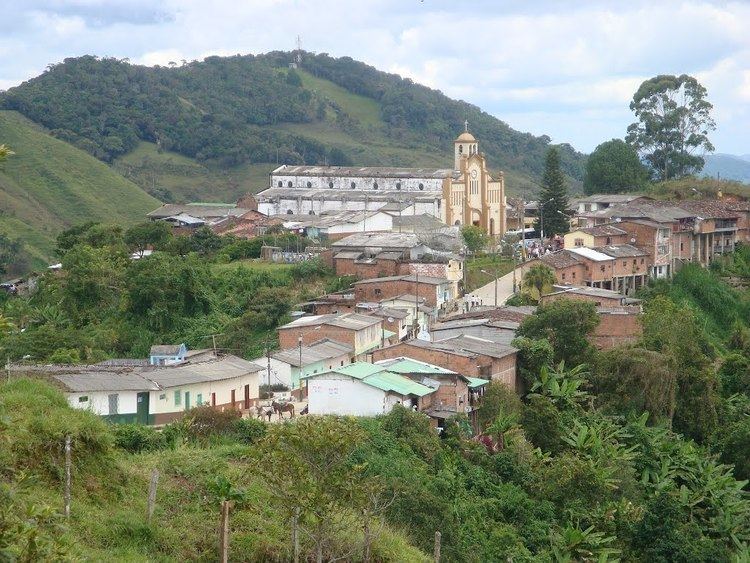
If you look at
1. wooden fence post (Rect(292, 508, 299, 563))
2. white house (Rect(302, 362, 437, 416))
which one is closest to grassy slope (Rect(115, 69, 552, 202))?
white house (Rect(302, 362, 437, 416))

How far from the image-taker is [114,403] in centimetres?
2162

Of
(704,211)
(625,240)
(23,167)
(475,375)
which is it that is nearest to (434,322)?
(475,375)

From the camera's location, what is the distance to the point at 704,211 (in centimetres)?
4700

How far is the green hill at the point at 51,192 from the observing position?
54.3 m

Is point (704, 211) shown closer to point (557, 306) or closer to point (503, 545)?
point (557, 306)

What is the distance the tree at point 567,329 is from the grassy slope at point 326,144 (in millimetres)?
44050

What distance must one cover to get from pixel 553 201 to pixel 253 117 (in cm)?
4589

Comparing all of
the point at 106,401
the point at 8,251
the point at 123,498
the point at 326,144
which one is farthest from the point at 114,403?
the point at 326,144

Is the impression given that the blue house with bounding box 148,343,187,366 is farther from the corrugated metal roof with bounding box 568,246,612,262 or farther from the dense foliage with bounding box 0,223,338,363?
the corrugated metal roof with bounding box 568,246,612,262

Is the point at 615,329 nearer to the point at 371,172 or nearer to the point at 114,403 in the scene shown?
the point at 114,403

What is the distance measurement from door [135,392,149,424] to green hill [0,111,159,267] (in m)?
29.7

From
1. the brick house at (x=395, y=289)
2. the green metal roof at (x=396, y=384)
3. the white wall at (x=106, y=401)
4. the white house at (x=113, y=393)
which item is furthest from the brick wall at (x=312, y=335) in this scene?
the white wall at (x=106, y=401)

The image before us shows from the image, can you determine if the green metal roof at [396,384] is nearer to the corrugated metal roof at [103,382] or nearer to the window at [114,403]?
the corrugated metal roof at [103,382]

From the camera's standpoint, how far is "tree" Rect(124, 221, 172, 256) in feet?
136
